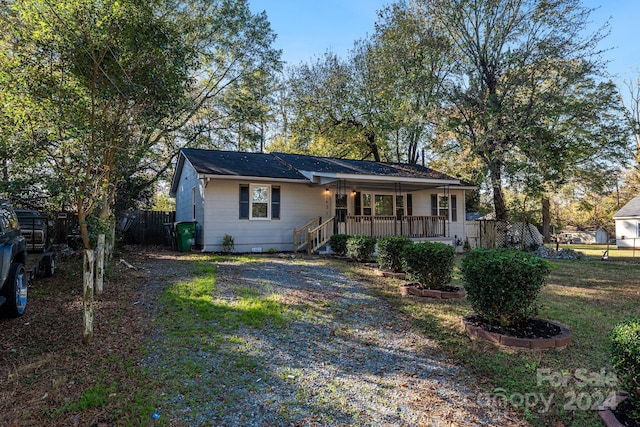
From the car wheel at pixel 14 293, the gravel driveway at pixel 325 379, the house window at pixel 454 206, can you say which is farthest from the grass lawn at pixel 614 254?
the car wheel at pixel 14 293

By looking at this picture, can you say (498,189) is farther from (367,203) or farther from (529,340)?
(529,340)

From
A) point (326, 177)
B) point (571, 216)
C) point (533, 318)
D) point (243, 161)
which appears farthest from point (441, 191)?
point (571, 216)

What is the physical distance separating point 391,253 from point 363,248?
2.08 m

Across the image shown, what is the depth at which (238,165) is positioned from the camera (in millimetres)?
13969

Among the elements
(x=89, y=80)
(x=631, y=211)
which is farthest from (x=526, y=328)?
(x=631, y=211)

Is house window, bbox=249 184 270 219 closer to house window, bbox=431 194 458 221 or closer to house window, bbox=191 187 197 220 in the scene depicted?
house window, bbox=191 187 197 220

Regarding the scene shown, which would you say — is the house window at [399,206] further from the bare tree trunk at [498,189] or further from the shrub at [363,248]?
the shrub at [363,248]

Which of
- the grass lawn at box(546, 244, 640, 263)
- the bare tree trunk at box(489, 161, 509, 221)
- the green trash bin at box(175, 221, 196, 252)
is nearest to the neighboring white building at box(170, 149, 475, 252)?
the green trash bin at box(175, 221, 196, 252)

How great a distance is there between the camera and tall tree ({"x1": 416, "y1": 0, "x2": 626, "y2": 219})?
1666 cm

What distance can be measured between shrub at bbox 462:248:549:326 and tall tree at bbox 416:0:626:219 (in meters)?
14.1

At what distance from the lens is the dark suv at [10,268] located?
4535mm

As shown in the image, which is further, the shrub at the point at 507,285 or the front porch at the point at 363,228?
the front porch at the point at 363,228

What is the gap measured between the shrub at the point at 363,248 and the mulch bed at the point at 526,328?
18.7 feet

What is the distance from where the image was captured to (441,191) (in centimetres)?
1759
